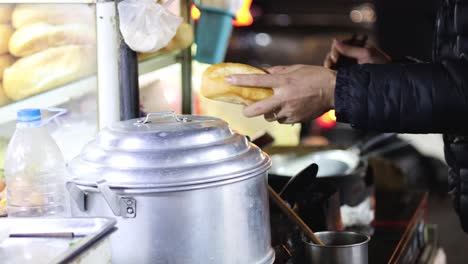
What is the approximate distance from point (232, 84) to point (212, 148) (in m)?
0.40

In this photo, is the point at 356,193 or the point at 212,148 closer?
the point at 212,148

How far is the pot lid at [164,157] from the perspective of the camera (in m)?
1.48

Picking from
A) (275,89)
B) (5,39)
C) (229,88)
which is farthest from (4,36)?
(275,89)

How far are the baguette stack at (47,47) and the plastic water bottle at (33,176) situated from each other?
336 mm

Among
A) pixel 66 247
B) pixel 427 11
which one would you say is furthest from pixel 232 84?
pixel 427 11

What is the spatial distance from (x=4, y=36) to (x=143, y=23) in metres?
0.40

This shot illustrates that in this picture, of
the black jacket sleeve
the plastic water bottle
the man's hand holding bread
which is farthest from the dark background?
the plastic water bottle

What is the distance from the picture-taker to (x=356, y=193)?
99.3 inches

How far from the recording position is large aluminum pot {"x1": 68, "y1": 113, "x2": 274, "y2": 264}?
4.86ft

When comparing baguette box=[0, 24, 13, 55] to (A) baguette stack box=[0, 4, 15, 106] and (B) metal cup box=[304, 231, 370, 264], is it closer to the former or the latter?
(A) baguette stack box=[0, 4, 15, 106]

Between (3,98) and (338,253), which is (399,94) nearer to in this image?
(338,253)

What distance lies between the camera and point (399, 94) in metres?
2.00

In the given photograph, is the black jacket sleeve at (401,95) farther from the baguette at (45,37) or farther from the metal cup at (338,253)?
the baguette at (45,37)

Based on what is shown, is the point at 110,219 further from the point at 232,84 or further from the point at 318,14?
the point at 318,14
